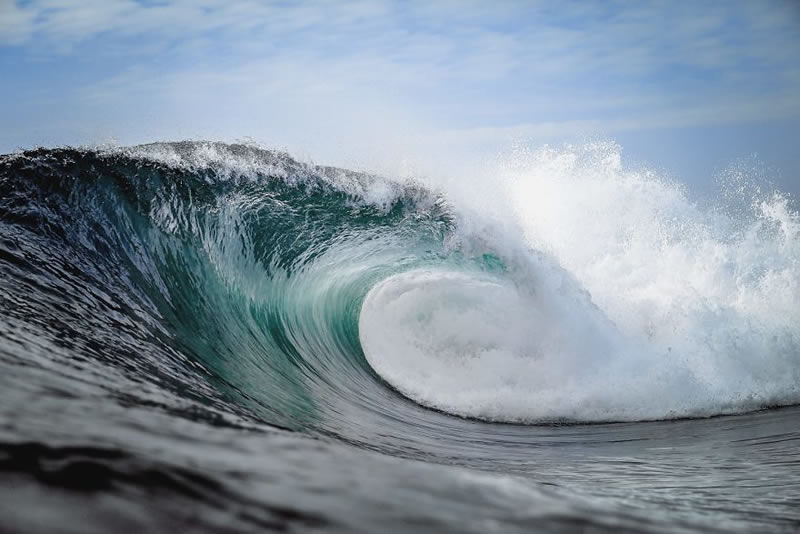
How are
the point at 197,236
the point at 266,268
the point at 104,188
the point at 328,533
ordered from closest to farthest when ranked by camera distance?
the point at 328,533
the point at 104,188
the point at 197,236
the point at 266,268

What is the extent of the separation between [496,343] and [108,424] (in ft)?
25.0

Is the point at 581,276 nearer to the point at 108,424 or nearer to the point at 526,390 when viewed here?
the point at 526,390

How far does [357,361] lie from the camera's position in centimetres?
873

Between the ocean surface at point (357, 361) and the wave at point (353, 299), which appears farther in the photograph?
the wave at point (353, 299)

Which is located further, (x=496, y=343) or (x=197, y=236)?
(x=496, y=343)

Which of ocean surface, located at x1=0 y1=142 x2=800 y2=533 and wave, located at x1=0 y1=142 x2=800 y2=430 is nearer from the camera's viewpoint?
ocean surface, located at x1=0 y1=142 x2=800 y2=533

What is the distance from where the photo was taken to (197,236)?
715 cm

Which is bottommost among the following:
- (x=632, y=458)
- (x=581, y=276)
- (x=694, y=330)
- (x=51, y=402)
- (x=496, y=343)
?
(x=632, y=458)

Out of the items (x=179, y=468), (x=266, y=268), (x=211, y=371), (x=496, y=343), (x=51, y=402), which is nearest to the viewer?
(x=179, y=468)

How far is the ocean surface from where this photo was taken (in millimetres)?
1181

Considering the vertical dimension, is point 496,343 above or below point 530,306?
below

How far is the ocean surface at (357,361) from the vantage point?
1.18m

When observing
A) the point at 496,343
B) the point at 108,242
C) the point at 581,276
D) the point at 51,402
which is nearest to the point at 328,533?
the point at 51,402

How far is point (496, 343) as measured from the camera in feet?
28.7
